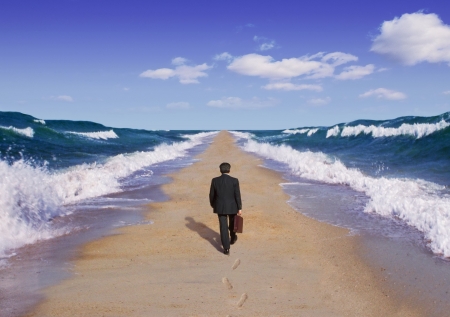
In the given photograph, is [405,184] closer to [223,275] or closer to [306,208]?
[306,208]

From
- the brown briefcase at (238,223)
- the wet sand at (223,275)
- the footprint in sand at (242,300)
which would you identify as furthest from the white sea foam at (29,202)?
the footprint in sand at (242,300)

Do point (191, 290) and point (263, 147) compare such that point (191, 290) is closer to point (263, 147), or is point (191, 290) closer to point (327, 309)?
point (327, 309)

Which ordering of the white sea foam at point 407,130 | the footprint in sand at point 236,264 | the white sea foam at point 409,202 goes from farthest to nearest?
the white sea foam at point 407,130
the white sea foam at point 409,202
the footprint in sand at point 236,264

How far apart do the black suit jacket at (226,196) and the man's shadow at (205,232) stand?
2.53 ft

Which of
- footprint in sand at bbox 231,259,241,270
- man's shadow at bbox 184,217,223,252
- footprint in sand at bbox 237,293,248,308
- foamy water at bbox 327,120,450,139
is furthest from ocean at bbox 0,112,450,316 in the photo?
foamy water at bbox 327,120,450,139

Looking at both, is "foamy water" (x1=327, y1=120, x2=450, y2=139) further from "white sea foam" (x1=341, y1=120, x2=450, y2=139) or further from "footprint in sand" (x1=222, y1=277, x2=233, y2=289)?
"footprint in sand" (x1=222, y1=277, x2=233, y2=289)

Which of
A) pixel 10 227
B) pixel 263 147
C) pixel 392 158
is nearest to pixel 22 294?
pixel 10 227

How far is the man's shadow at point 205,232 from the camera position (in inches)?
309

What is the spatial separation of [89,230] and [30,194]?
2.04 metres

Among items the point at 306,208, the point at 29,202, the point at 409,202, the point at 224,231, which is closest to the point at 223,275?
the point at 224,231

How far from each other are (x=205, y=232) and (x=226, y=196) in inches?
68.8

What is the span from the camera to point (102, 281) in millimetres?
5922

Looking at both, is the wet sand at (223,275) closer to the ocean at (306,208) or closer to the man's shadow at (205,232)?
the man's shadow at (205,232)

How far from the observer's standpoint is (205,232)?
28.6 feet
